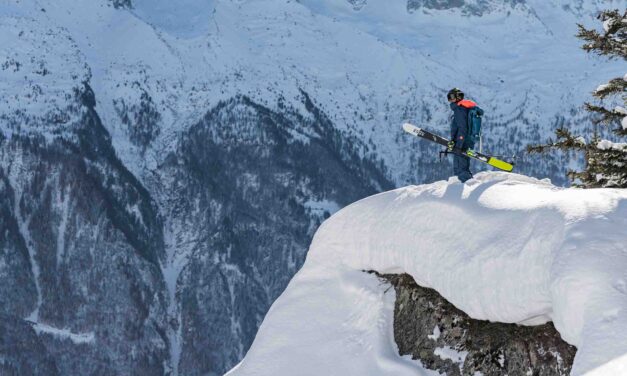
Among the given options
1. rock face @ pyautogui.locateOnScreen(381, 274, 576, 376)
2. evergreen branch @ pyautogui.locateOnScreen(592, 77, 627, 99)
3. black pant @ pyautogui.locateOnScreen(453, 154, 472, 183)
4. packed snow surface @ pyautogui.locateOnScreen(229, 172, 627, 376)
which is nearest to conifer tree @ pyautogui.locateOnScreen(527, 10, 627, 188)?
evergreen branch @ pyautogui.locateOnScreen(592, 77, 627, 99)

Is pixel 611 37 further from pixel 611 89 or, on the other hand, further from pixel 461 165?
pixel 461 165

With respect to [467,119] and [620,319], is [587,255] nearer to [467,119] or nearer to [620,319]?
[620,319]

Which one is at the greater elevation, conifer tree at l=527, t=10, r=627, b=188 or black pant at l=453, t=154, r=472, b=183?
→ conifer tree at l=527, t=10, r=627, b=188

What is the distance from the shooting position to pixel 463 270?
11953 millimetres

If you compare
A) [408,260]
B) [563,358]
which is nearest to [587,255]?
[563,358]

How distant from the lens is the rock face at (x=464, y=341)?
11.1 m

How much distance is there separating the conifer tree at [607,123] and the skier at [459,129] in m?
2.08

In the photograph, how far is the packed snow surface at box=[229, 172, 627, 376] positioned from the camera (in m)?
9.79

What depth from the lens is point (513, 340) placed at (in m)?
11.6

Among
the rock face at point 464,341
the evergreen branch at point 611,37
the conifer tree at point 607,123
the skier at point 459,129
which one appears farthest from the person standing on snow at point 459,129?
the rock face at point 464,341

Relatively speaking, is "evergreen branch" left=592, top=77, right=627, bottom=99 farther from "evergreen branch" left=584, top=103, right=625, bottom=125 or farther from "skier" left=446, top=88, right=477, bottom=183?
"skier" left=446, top=88, right=477, bottom=183

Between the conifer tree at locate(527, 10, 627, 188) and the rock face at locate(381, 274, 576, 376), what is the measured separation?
4540 millimetres

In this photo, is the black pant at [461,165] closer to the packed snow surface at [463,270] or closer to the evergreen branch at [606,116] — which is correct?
the packed snow surface at [463,270]

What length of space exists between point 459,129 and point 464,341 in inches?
305
